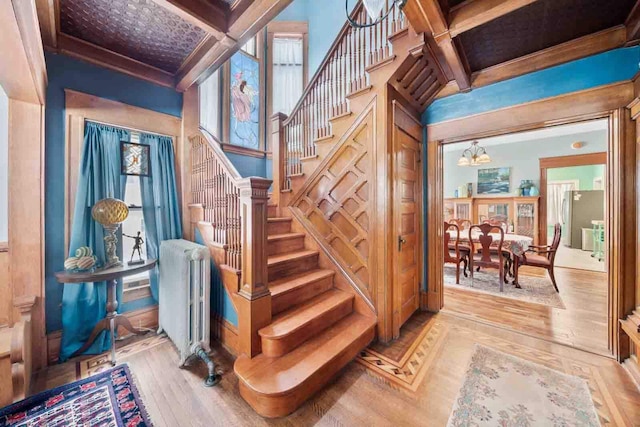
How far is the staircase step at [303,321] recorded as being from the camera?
173 cm

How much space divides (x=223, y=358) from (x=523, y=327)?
3.13 m

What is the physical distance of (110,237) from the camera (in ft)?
7.04

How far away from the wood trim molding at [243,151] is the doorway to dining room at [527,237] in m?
3.15

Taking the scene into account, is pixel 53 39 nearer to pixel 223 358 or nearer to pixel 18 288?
pixel 18 288

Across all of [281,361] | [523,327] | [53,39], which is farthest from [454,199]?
[53,39]

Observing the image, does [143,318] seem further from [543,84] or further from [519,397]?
[543,84]

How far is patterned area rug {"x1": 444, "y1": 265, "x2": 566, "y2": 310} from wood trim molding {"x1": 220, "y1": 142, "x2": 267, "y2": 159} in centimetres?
393

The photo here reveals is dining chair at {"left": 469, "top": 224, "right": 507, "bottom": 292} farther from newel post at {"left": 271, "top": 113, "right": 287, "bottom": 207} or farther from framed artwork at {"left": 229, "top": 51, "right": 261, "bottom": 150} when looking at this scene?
framed artwork at {"left": 229, "top": 51, "right": 261, "bottom": 150}

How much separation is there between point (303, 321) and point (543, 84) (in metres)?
3.23

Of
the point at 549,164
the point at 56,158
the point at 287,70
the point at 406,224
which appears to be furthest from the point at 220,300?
the point at 549,164

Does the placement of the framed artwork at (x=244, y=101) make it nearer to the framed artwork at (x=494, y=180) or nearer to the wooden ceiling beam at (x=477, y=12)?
the wooden ceiling beam at (x=477, y=12)

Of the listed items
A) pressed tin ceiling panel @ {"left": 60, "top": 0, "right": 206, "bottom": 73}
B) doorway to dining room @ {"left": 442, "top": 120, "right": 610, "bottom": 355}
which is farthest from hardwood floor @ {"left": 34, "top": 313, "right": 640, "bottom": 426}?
pressed tin ceiling panel @ {"left": 60, "top": 0, "right": 206, "bottom": 73}

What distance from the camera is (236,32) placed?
1901 mm

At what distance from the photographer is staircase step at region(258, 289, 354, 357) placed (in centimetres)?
173
